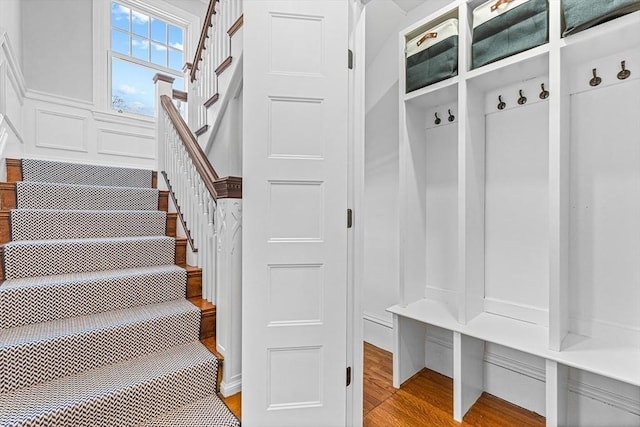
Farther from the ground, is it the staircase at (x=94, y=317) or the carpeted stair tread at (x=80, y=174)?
the carpeted stair tread at (x=80, y=174)

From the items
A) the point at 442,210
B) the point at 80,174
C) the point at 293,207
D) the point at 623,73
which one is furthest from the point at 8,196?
the point at 623,73

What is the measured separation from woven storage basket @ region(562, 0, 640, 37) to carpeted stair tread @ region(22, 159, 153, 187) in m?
3.21

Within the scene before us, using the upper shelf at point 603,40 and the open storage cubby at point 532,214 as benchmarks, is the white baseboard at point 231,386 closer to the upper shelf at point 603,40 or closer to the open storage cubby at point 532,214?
the open storage cubby at point 532,214

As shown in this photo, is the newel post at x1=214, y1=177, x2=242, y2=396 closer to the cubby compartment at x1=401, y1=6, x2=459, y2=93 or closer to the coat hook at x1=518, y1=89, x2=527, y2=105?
the cubby compartment at x1=401, y1=6, x2=459, y2=93

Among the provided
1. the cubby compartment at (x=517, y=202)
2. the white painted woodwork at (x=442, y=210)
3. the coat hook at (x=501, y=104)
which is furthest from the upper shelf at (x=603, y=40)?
the white painted woodwork at (x=442, y=210)

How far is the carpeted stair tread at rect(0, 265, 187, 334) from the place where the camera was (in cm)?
151

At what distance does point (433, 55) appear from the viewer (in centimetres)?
188

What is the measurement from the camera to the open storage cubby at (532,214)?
144 cm

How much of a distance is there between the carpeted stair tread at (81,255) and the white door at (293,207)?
112 centimetres

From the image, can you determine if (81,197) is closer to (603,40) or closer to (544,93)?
(544,93)

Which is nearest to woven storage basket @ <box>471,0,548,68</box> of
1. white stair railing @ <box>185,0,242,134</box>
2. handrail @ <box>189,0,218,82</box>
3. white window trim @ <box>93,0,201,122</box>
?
white stair railing @ <box>185,0,242,134</box>

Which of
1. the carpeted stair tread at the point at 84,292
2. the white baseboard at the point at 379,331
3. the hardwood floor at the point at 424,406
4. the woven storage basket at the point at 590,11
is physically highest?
the woven storage basket at the point at 590,11

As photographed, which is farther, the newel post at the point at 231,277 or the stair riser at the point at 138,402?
the newel post at the point at 231,277

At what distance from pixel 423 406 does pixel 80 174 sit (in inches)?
124
